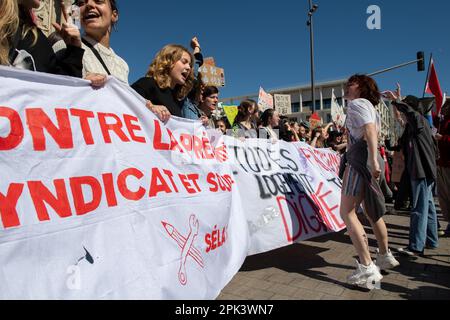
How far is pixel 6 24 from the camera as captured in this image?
164cm

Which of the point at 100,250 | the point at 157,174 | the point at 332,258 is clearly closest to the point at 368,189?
the point at 332,258

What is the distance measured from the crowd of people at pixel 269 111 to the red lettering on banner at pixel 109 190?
64cm

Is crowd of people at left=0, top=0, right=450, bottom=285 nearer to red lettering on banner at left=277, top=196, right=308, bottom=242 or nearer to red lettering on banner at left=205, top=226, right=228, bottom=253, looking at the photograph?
red lettering on banner at left=277, top=196, right=308, bottom=242

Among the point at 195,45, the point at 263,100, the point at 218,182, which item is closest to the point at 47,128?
the point at 218,182

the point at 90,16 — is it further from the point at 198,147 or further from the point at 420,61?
the point at 420,61

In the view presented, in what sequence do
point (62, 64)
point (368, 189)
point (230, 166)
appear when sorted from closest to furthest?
point (62, 64)
point (368, 189)
point (230, 166)

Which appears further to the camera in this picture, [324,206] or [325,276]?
[324,206]

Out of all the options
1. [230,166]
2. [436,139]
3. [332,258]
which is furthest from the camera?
[436,139]

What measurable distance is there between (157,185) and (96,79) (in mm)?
778

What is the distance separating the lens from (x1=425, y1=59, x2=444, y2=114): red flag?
6262mm

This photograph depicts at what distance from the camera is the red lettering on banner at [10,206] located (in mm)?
1418

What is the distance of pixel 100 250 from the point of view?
1632 millimetres

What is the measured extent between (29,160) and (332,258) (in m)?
3.30
